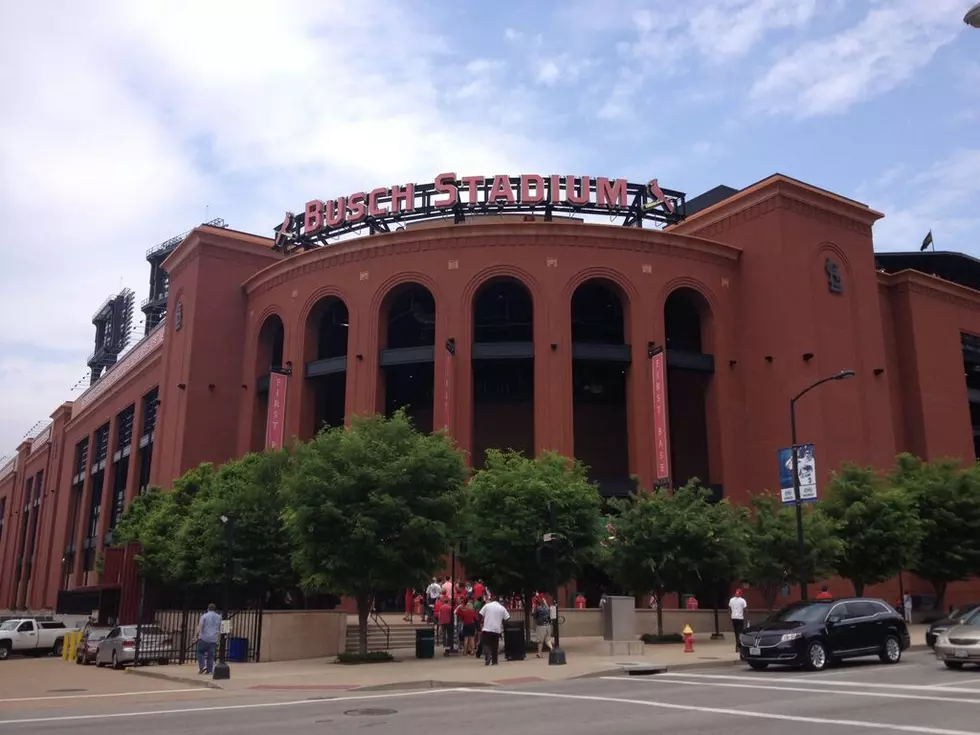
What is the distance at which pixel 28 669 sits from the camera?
99.7 ft

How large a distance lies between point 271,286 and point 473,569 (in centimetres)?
2758

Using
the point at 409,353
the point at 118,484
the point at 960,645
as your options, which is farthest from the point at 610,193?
the point at 118,484

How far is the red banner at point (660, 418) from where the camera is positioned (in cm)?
4228

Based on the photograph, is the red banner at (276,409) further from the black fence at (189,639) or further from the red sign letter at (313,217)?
the black fence at (189,639)

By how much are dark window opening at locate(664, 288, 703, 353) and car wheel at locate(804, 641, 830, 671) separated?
101 ft

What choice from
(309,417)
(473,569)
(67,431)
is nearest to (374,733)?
(473,569)

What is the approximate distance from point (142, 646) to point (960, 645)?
74.5ft

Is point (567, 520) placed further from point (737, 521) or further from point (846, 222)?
point (846, 222)

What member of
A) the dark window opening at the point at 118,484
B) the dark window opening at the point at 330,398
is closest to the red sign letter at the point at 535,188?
the dark window opening at the point at 330,398

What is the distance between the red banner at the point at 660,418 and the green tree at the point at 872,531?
7800 millimetres

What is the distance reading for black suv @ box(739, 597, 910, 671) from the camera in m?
20.5

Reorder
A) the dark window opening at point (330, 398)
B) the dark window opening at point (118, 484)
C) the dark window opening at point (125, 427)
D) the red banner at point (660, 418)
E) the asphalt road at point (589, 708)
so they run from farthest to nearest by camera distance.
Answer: the dark window opening at point (118, 484), the dark window opening at point (125, 427), the dark window opening at point (330, 398), the red banner at point (660, 418), the asphalt road at point (589, 708)

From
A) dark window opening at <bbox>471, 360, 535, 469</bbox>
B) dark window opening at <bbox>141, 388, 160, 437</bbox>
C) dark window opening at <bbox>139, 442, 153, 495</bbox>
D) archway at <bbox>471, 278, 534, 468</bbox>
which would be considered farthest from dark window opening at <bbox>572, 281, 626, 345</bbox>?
dark window opening at <bbox>139, 442, 153, 495</bbox>

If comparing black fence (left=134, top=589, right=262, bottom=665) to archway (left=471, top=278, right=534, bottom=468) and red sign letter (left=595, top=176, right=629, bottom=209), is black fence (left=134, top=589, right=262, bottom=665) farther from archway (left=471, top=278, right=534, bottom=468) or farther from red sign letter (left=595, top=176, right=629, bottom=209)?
red sign letter (left=595, top=176, right=629, bottom=209)
